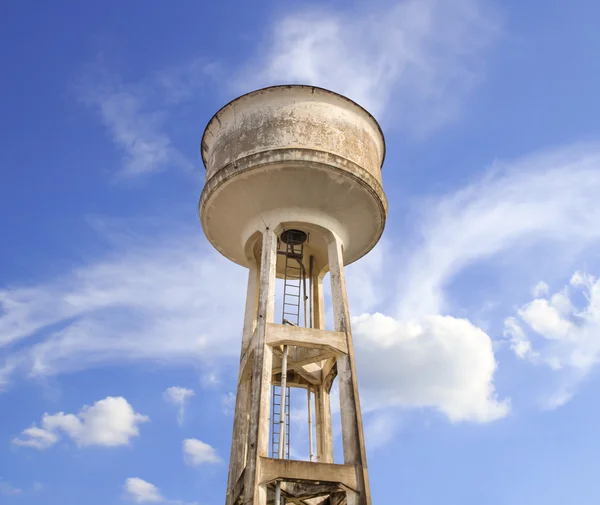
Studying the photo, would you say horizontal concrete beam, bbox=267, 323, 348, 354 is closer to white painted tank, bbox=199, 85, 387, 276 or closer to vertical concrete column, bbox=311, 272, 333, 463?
vertical concrete column, bbox=311, 272, 333, 463

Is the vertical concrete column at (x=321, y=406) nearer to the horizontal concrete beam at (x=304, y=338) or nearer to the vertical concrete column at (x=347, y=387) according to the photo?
the vertical concrete column at (x=347, y=387)

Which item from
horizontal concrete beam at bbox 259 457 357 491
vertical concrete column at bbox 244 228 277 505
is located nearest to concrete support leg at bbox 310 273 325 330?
vertical concrete column at bbox 244 228 277 505

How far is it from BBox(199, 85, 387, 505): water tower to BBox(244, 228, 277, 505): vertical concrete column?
3cm

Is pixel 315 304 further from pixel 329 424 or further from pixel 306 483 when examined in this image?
pixel 306 483

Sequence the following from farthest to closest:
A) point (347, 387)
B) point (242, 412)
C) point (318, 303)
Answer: point (318, 303), point (242, 412), point (347, 387)

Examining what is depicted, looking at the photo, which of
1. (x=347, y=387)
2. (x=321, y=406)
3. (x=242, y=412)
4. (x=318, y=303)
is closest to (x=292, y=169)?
(x=318, y=303)

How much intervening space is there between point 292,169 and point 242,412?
17.7 feet

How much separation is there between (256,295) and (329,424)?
3.58m

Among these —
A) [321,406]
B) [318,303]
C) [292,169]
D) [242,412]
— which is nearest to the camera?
[242,412]

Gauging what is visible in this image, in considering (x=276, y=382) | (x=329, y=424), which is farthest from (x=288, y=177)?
(x=329, y=424)

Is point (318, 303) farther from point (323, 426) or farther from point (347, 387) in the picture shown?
point (347, 387)

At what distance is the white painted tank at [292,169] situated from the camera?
13.2 meters

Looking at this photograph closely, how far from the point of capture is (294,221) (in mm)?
13805

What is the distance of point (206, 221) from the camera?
14.5 m
